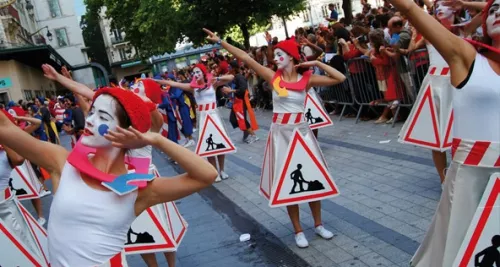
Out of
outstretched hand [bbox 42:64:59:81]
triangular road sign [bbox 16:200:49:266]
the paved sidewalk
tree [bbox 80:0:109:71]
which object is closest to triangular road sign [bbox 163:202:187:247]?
triangular road sign [bbox 16:200:49:266]

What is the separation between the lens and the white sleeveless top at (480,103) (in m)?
2.71

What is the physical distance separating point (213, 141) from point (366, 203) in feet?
11.0

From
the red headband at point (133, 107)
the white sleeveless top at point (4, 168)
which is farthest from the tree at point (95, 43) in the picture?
the red headband at point (133, 107)

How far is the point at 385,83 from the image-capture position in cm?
1027

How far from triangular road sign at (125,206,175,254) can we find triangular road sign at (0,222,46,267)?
103 centimetres

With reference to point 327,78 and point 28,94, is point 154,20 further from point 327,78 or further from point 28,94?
point 327,78

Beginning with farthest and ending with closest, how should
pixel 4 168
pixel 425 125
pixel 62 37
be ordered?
pixel 62 37 → pixel 425 125 → pixel 4 168

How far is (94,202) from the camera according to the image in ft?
8.22

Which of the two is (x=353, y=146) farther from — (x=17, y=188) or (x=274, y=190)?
(x=17, y=188)

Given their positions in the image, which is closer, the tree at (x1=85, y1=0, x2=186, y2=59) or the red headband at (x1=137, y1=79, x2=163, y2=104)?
the red headband at (x1=137, y1=79, x2=163, y2=104)

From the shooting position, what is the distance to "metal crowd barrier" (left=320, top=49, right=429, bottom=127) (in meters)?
9.27

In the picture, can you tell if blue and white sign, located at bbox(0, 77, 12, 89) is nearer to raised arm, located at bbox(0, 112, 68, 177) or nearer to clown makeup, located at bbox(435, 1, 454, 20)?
clown makeup, located at bbox(435, 1, 454, 20)

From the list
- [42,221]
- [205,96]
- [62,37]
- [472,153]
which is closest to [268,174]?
[472,153]

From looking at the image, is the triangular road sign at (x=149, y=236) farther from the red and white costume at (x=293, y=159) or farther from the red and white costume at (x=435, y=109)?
the red and white costume at (x=435, y=109)
